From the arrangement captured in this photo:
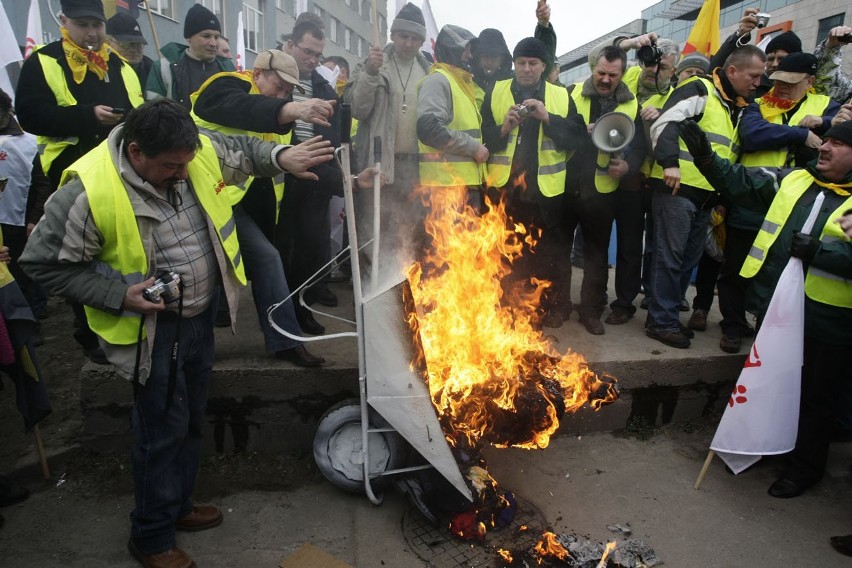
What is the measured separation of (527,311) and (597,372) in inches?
31.8

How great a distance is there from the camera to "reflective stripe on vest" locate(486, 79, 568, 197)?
500 centimetres

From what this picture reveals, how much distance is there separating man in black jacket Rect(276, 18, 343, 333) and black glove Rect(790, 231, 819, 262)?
340 cm

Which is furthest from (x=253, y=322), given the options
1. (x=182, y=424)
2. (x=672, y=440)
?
(x=672, y=440)

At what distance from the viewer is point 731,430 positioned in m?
3.86

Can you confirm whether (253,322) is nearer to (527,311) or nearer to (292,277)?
(292,277)

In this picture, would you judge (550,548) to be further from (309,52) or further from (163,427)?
(309,52)

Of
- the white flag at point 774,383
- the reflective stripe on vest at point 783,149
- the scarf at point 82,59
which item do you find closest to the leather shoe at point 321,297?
the scarf at point 82,59

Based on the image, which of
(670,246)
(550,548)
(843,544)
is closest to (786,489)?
(843,544)

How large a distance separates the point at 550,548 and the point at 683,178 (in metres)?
3.30

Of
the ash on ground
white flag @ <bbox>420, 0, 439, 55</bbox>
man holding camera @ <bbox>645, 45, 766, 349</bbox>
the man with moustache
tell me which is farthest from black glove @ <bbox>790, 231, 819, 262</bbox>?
white flag @ <bbox>420, 0, 439, 55</bbox>

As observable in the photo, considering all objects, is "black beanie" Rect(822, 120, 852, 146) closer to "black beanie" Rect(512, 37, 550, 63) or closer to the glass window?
"black beanie" Rect(512, 37, 550, 63)

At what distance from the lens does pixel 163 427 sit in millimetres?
2809

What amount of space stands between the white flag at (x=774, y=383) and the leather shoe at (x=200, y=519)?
3.40 m

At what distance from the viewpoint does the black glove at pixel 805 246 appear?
3572mm
